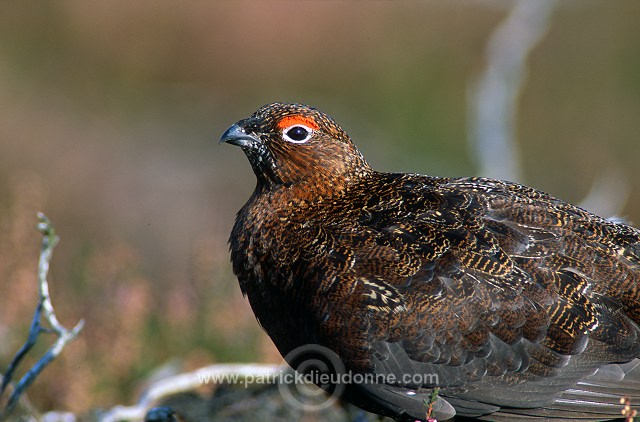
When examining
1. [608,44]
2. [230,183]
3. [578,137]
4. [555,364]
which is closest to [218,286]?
[555,364]

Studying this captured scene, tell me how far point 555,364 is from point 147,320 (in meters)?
3.34

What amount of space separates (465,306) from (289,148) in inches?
52.1

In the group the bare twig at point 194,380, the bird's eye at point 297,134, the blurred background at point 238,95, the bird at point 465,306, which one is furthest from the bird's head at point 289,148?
the blurred background at point 238,95

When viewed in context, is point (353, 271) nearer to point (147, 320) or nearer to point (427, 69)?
point (147, 320)

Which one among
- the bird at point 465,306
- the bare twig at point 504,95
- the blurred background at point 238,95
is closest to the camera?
the bird at point 465,306

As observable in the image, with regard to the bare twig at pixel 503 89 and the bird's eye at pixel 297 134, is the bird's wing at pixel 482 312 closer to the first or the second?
the bird's eye at pixel 297 134

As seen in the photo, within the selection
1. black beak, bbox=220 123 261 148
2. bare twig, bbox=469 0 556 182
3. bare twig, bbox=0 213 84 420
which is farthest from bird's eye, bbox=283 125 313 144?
bare twig, bbox=469 0 556 182

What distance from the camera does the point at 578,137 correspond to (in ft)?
46.7

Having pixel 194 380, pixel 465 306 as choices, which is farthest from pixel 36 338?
pixel 465 306

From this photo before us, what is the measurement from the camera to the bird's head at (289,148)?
4.97 metres

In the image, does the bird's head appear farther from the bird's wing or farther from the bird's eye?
the bird's wing

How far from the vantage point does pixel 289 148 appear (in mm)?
4965

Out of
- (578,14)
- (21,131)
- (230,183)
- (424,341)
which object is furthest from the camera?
(578,14)

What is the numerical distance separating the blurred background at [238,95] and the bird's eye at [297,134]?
4664 mm
